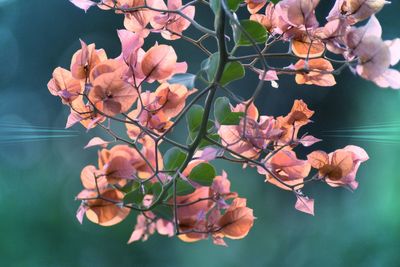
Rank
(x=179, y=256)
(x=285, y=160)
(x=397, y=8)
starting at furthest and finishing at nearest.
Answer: (x=397, y=8)
(x=179, y=256)
(x=285, y=160)

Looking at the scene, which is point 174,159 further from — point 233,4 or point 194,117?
point 233,4

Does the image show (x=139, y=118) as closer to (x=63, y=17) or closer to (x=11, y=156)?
(x=11, y=156)

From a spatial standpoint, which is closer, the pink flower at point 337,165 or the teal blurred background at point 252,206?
the pink flower at point 337,165

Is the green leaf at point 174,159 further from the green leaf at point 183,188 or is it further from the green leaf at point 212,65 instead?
the green leaf at point 212,65

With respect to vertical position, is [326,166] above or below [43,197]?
above

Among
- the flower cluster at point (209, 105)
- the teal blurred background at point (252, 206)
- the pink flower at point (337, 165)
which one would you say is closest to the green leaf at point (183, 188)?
the flower cluster at point (209, 105)

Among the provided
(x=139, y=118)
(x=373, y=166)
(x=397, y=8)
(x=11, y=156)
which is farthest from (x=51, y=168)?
(x=139, y=118)

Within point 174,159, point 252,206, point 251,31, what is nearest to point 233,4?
point 251,31
